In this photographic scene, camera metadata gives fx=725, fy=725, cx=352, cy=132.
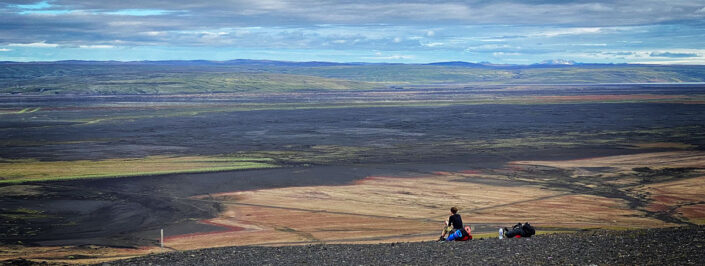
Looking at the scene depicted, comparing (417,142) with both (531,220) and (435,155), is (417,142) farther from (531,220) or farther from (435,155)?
(531,220)

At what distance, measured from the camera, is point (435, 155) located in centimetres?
4856

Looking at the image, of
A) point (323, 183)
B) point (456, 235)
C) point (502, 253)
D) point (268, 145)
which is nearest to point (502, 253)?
point (502, 253)

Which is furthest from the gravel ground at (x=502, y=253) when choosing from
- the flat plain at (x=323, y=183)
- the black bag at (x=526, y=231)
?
the flat plain at (x=323, y=183)

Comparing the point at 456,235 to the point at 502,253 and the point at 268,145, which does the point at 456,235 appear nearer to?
the point at 502,253

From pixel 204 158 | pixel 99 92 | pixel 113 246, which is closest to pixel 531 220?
pixel 113 246

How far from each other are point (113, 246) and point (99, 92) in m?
182

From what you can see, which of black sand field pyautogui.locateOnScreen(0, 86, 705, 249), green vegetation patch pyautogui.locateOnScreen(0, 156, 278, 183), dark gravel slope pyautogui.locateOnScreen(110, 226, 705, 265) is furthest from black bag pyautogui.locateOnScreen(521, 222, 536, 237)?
green vegetation patch pyautogui.locateOnScreen(0, 156, 278, 183)

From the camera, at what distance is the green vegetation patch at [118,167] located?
131 feet

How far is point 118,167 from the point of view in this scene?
4338 centimetres

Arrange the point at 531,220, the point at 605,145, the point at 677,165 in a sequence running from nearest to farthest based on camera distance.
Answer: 1. the point at 531,220
2. the point at 677,165
3. the point at 605,145

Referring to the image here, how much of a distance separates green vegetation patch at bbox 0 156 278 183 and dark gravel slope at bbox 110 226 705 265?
2366cm

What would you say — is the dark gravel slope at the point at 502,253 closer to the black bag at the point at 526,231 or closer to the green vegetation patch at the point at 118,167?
the black bag at the point at 526,231

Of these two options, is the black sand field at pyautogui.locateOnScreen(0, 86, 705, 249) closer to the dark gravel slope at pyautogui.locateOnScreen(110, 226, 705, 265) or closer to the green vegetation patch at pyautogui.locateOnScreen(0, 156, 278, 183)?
the green vegetation patch at pyautogui.locateOnScreen(0, 156, 278, 183)

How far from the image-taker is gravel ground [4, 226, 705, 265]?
15.2 meters
